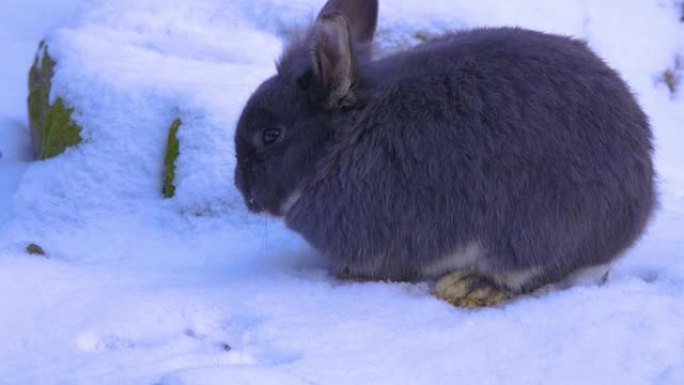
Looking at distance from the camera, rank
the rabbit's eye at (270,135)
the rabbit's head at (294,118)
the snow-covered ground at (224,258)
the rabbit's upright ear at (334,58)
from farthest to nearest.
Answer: the rabbit's eye at (270,135) → the rabbit's head at (294,118) → the rabbit's upright ear at (334,58) → the snow-covered ground at (224,258)

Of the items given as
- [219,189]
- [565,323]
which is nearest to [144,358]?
[565,323]

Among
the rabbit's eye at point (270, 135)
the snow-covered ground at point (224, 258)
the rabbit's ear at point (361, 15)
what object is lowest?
the snow-covered ground at point (224, 258)

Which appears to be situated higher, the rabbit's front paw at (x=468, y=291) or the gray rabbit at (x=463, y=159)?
the gray rabbit at (x=463, y=159)

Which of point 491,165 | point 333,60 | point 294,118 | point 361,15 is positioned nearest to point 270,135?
point 294,118

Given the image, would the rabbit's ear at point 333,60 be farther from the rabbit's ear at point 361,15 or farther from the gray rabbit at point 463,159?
the rabbit's ear at point 361,15

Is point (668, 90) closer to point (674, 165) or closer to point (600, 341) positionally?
point (674, 165)

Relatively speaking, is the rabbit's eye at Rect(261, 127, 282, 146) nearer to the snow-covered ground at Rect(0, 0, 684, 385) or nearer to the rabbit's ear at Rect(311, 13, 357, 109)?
the rabbit's ear at Rect(311, 13, 357, 109)

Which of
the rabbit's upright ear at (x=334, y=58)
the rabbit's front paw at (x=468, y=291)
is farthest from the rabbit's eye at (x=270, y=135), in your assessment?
the rabbit's front paw at (x=468, y=291)

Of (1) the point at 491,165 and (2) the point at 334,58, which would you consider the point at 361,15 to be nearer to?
(2) the point at 334,58
